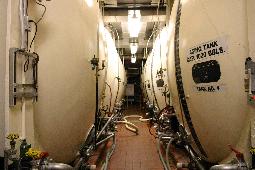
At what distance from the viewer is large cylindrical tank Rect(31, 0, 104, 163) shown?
177cm

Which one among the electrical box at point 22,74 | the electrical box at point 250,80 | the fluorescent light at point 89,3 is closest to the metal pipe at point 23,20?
the electrical box at point 22,74

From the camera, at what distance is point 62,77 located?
72.8 inches

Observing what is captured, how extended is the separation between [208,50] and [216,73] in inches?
7.1

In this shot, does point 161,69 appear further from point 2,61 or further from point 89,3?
point 2,61

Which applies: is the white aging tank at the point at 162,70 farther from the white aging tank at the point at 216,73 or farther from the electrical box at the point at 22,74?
the electrical box at the point at 22,74

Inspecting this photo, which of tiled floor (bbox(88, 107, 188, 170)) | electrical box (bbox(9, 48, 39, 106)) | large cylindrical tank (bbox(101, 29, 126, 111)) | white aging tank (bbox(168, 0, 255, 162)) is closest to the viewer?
electrical box (bbox(9, 48, 39, 106))

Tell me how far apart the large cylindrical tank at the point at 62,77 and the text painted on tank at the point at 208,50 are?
3.15ft

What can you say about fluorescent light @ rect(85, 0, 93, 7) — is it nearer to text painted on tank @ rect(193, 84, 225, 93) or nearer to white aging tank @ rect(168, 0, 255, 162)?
white aging tank @ rect(168, 0, 255, 162)

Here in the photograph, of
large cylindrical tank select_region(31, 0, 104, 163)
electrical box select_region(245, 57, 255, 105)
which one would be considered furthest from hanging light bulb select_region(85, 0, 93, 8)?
electrical box select_region(245, 57, 255, 105)

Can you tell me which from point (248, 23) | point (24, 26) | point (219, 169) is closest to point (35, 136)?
point (24, 26)

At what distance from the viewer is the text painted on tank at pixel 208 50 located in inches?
62.7

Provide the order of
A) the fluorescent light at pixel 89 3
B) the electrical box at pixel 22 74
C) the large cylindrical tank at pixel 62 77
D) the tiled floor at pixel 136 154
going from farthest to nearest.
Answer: the tiled floor at pixel 136 154
the fluorescent light at pixel 89 3
the large cylindrical tank at pixel 62 77
the electrical box at pixel 22 74

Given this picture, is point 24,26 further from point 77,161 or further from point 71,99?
point 77,161

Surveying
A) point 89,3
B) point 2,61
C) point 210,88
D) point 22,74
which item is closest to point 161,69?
point 89,3
